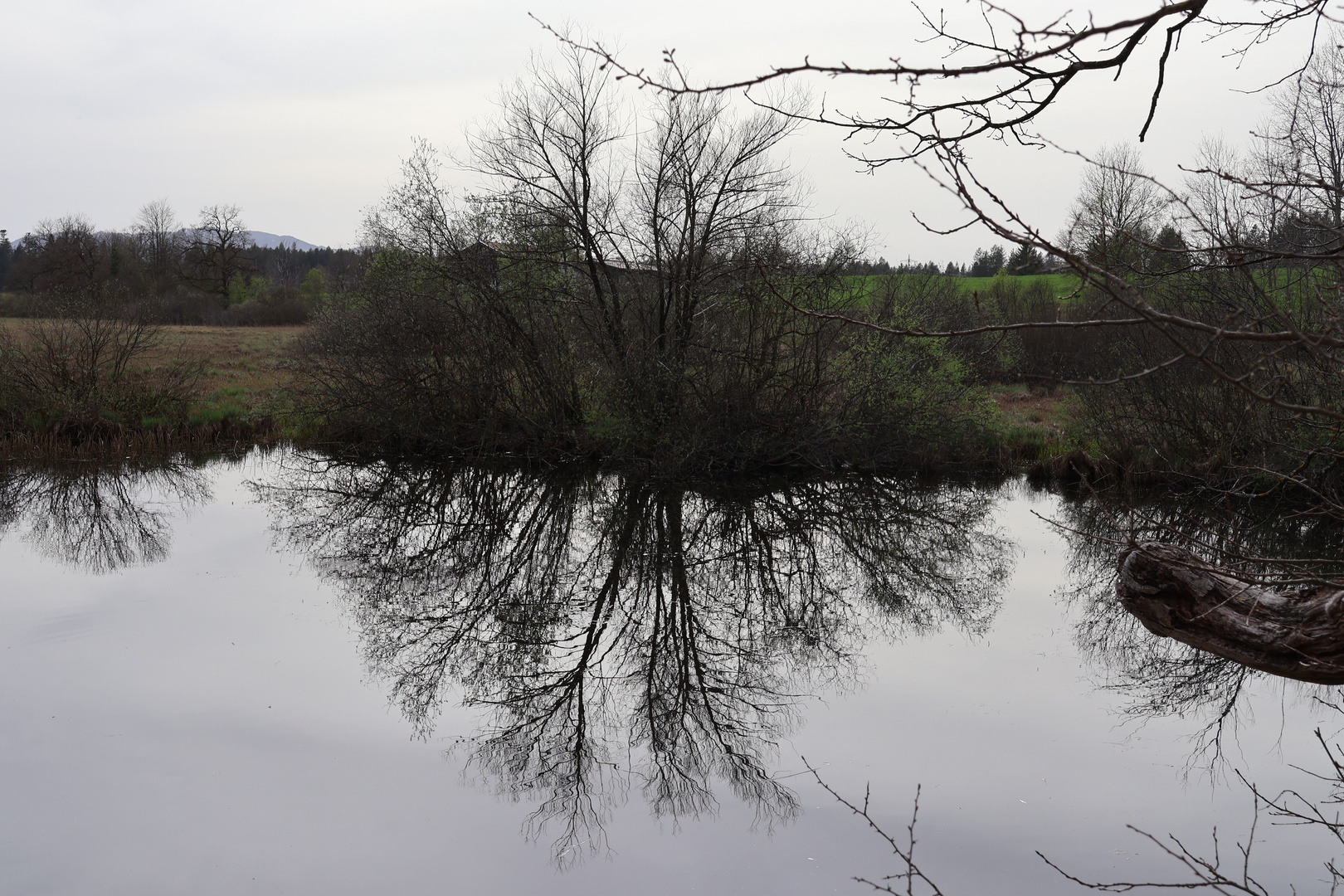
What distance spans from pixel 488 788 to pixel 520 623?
3228 millimetres

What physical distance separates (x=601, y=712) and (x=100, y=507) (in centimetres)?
1035

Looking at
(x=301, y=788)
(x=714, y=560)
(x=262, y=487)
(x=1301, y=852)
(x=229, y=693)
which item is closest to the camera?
(x=1301, y=852)

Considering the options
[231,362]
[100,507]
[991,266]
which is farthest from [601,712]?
[991,266]

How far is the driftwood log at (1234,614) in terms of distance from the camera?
9.11ft

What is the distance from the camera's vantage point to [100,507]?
1354cm

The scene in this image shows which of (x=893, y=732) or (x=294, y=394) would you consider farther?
(x=294, y=394)

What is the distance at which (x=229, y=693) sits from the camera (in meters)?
7.04

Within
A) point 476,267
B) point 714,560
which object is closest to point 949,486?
point 714,560

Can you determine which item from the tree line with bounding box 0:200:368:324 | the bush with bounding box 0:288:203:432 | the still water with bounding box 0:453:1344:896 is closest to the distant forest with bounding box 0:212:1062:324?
the tree line with bounding box 0:200:368:324

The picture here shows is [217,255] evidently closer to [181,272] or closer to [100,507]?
[181,272]

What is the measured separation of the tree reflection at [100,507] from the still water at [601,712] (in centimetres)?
11

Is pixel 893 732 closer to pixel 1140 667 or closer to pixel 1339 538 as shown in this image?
pixel 1140 667

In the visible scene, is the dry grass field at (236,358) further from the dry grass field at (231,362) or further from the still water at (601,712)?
the still water at (601,712)

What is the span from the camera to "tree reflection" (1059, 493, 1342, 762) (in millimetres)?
6223
